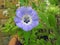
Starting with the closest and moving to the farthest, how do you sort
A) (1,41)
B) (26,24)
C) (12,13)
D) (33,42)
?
1. (26,24)
2. (33,42)
3. (12,13)
4. (1,41)

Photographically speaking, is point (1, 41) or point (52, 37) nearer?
point (52, 37)

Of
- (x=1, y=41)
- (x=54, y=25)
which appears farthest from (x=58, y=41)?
(x=1, y=41)

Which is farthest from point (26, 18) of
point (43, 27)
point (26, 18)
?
point (43, 27)

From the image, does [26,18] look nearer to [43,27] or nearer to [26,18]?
[26,18]

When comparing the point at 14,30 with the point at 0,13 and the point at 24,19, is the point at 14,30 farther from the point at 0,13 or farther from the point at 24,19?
the point at 0,13

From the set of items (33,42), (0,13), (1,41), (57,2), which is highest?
(57,2)

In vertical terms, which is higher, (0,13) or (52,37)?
(52,37)

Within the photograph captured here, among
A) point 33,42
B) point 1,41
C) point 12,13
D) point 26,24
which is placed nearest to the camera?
point 26,24
